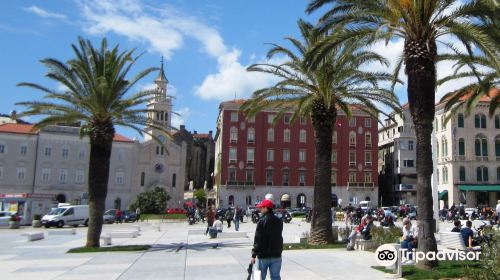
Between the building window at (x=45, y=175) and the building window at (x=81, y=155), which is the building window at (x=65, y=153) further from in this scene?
the building window at (x=45, y=175)

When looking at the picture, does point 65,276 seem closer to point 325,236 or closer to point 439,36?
point 325,236

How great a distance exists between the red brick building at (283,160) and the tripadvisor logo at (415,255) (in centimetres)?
6182

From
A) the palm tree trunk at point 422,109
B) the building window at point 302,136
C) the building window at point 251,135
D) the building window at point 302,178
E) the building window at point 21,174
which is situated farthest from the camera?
the building window at point 302,136

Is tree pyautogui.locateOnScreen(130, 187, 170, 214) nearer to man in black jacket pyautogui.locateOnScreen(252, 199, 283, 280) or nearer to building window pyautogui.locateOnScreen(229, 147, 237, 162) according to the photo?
building window pyautogui.locateOnScreen(229, 147, 237, 162)

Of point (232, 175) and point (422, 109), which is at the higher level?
point (232, 175)

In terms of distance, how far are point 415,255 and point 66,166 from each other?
6567cm

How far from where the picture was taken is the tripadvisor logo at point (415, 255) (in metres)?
11.7

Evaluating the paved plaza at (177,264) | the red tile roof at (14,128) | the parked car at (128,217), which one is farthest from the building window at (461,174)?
the red tile roof at (14,128)

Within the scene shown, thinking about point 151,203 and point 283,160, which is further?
point 283,160

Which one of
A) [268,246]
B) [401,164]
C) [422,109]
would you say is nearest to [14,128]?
[401,164]

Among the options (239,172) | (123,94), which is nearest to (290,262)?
(123,94)

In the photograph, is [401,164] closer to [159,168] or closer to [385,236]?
[159,168]

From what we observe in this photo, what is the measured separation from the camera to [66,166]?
233ft

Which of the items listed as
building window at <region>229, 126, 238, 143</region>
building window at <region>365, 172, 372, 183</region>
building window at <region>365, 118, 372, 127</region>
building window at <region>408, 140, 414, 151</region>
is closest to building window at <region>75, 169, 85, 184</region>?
building window at <region>229, 126, 238, 143</region>
